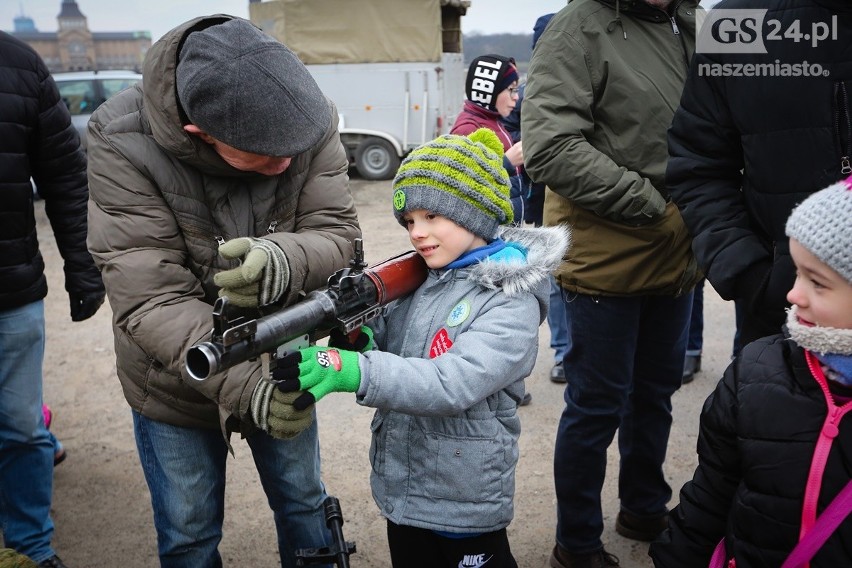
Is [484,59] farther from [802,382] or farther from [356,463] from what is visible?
[802,382]

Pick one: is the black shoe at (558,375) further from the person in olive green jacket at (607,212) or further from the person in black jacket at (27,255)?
the person in black jacket at (27,255)

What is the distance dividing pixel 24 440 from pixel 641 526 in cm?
249

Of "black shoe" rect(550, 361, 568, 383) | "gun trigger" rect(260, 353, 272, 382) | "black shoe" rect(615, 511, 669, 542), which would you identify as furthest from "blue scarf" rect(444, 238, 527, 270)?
"black shoe" rect(550, 361, 568, 383)

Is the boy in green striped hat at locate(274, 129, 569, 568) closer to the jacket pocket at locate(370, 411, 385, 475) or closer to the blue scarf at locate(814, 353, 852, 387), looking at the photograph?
the jacket pocket at locate(370, 411, 385, 475)

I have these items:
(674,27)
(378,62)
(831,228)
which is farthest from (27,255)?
(378,62)

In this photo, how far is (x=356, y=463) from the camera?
4.11m

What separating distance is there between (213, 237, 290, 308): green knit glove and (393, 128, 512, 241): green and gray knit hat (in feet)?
1.28

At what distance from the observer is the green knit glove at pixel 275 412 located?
199 centimetres

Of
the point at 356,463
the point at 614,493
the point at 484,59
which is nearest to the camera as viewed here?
the point at 614,493

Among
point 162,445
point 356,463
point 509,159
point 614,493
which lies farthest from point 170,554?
point 509,159

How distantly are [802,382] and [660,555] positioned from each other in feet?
1.89

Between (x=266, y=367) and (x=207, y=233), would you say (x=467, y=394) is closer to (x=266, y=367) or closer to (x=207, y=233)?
(x=266, y=367)

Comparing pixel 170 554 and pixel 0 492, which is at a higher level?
pixel 170 554

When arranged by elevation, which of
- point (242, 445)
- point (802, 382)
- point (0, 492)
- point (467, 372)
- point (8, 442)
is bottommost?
point (242, 445)
